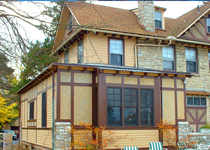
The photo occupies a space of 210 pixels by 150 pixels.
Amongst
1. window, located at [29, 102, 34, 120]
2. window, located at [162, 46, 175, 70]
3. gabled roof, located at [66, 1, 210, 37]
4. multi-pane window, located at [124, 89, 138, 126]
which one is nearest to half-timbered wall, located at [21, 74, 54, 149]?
window, located at [29, 102, 34, 120]

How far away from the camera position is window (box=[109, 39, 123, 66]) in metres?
16.7

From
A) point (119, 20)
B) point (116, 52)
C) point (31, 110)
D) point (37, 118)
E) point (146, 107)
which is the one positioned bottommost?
point (37, 118)

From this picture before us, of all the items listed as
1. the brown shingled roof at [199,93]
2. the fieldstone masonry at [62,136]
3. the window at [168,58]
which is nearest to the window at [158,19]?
the window at [168,58]

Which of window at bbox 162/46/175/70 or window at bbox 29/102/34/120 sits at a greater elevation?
window at bbox 162/46/175/70

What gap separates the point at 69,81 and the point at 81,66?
0.85 metres

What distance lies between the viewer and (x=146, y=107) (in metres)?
13.5

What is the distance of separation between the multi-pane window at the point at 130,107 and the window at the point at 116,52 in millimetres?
3696

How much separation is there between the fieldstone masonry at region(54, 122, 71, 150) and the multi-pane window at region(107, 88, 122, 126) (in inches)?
76.0

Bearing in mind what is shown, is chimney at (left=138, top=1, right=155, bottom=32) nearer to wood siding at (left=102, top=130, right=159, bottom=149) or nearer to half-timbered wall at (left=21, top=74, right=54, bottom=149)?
wood siding at (left=102, top=130, right=159, bottom=149)

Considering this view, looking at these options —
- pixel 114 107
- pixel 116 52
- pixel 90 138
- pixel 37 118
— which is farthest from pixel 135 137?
pixel 37 118

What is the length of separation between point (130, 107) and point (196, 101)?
21.8ft

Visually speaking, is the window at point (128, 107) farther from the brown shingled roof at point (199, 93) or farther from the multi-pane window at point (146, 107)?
the brown shingled roof at point (199, 93)

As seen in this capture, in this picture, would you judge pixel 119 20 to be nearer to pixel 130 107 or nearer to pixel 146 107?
pixel 146 107

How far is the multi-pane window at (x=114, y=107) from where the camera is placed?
12.8 metres
